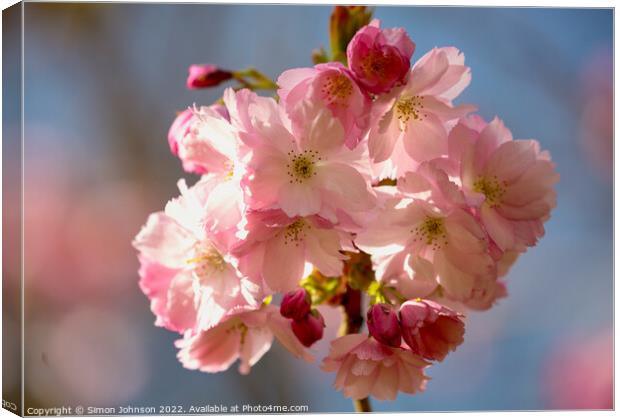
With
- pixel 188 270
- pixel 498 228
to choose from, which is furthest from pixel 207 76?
pixel 498 228

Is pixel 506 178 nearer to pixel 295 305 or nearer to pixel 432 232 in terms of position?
pixel 432 232

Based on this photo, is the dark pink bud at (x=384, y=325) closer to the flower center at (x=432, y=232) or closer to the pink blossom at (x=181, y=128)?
the flower center at (x=432, y=232)

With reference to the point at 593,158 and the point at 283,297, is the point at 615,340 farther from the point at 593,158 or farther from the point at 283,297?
the point at 283,297

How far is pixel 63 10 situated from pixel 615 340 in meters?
1.23

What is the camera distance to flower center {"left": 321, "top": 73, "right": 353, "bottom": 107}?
0.98 m

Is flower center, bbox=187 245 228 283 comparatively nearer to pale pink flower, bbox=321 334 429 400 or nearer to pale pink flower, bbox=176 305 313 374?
pale pink flower, bbox=176 305 313 374

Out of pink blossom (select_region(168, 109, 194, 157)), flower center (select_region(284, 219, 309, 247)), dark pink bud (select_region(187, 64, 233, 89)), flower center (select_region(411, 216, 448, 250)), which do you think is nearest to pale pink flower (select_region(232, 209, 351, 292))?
flower center (select_region(284, 219, 309, 247))

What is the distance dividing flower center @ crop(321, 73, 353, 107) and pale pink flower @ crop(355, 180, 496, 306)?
0.15 m

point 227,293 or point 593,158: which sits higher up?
point 593,158

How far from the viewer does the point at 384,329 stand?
1021 millimetres

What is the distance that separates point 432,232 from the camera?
1.06 metres

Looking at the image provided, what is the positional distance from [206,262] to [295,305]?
146 millimetres

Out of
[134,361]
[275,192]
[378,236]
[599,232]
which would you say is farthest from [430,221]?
[134,361]

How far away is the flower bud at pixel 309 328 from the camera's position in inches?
43.2
